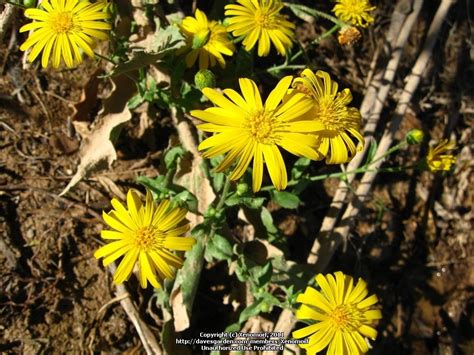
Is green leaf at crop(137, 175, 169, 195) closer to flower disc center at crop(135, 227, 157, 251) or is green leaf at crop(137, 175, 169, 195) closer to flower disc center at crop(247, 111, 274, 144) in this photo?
flower disc center at crop(135, 227, 157, 251)

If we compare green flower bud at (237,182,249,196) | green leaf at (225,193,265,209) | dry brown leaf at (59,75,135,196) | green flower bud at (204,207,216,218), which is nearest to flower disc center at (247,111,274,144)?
green flower bud at (237,182,249,196)

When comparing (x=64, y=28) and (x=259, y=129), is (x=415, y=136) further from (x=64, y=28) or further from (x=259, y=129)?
(x=64, y=28)

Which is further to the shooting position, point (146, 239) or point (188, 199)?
point (188, 199)

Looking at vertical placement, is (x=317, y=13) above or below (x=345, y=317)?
above

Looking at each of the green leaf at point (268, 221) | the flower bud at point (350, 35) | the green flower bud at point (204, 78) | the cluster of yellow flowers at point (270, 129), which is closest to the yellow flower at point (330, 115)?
the cluster of yellow flowers at point (270, 129)

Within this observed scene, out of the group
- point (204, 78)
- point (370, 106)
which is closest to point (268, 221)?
point (204, 78)

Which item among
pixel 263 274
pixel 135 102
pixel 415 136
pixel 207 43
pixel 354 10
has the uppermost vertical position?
pixel 354 10
